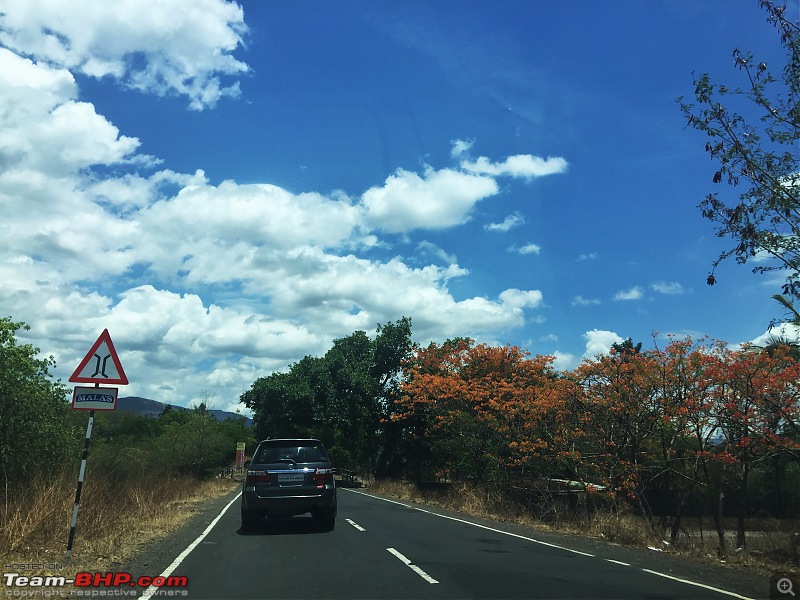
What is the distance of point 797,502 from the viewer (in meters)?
20.0

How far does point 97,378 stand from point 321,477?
5.46m

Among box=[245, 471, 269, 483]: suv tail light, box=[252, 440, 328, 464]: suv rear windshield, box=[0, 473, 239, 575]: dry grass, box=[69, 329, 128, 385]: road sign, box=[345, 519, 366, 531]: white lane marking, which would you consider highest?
box=[69, 329, 128, 385]: road sign

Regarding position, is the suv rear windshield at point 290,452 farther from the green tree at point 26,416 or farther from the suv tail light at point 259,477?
the green tree at point 26,416

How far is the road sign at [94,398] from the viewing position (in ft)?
30.6

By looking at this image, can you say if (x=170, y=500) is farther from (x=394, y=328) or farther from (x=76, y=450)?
(x=394, y=328)

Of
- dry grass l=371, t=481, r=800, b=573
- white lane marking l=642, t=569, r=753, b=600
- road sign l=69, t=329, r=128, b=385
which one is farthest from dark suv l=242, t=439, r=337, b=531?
dry grass l=371, t=481, r=800, b=573

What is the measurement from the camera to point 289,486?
13.0m

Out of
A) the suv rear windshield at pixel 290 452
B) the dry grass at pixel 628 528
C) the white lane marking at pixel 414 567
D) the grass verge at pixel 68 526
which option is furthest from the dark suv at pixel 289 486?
the dry grass at pixel 628 528

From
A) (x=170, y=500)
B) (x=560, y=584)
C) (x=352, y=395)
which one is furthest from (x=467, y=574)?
(x=352, y=395)

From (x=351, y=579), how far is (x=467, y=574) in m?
1.68

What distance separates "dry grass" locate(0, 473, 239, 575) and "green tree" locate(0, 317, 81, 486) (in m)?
2.41

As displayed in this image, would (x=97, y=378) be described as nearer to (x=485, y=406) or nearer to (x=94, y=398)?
(x=94, y=398)

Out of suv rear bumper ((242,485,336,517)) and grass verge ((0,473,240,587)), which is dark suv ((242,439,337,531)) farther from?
grass verge ((0,473,240,587))

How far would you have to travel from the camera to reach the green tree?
15672mm
